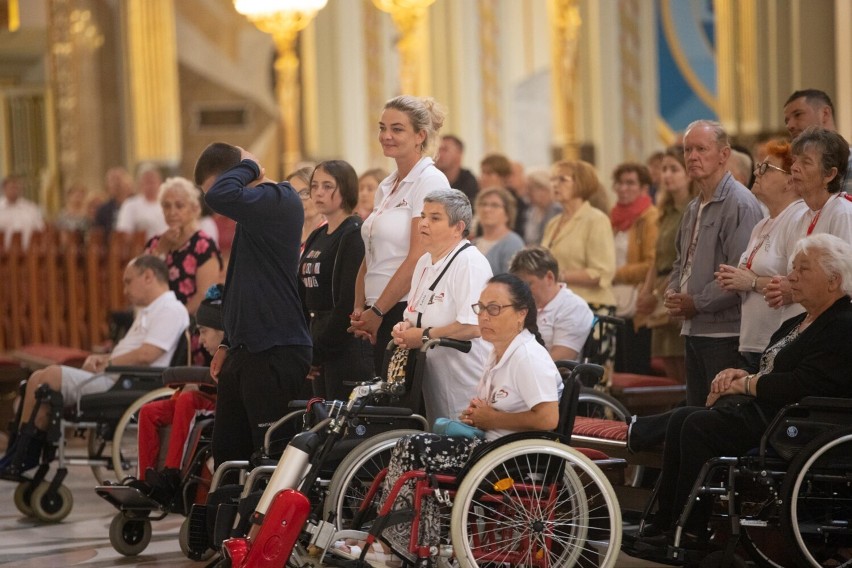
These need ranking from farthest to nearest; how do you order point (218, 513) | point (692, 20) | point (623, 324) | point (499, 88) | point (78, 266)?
1. point (499, 88)
2. point (692, 20)
3. point (78, 266)
4. point (623, 324)
5. point (218, 513)

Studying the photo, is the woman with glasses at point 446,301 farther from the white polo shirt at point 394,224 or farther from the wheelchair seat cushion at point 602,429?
the wheelchair seat cushion at point 602,429

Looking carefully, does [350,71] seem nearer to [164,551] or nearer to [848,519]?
[164,551]

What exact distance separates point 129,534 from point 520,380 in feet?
6.55

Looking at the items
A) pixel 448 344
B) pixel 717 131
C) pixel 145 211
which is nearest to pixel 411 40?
pixel 145 211

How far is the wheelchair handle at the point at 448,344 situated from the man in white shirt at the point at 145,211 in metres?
7.72

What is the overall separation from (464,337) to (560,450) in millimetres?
756

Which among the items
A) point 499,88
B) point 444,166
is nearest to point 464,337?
point 444,166

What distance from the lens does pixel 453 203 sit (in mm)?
5148

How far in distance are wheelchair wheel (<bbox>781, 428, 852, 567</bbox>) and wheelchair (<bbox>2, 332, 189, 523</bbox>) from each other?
10.3ft

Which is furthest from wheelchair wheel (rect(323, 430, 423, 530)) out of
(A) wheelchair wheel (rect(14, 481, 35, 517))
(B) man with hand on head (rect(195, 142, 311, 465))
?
(A) wheelchair wheel (rect(14, 481, 35, 517))

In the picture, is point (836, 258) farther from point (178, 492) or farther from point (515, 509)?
point (178, 492)

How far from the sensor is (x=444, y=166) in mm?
8469

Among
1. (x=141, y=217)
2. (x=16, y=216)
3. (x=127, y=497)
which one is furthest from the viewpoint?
(x=16, y=216)

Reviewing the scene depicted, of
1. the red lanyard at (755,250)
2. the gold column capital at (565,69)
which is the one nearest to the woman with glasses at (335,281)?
the red lanyard at (755,250)
